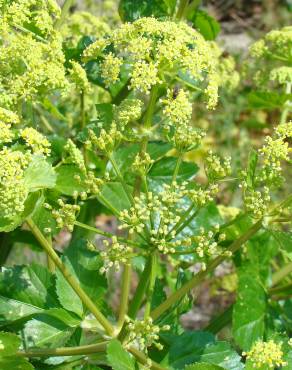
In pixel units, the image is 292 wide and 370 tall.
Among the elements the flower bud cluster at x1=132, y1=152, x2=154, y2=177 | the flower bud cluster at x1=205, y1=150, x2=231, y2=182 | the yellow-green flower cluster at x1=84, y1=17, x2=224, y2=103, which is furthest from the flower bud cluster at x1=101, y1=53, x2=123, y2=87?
the flower bud cluster at x1=205, y1=150, x2=231, y2=182

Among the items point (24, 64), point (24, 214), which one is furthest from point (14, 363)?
point (24, 64)

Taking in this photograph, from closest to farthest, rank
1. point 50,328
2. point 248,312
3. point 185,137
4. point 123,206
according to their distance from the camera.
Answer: point 185,137 → point 50,328 → point 123,206 → point 248,312

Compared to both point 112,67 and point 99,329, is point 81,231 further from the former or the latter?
point 112,67

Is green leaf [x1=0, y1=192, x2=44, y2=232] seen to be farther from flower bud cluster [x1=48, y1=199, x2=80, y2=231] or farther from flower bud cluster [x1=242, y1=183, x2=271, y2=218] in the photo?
flower bud cluster [x1=242, y1=183, x2=271, y2=218]

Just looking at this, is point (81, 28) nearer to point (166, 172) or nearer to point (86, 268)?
point (166, 172)

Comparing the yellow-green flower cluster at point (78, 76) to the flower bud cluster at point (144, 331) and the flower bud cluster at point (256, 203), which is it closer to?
the flower bud cluster at point (256, 203)

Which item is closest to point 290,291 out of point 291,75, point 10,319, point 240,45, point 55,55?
point 291,75
